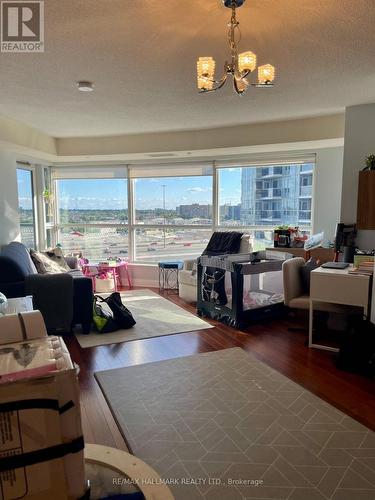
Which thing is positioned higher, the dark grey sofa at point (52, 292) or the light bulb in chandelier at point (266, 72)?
the light bulb in chandelier at point (266, 72)

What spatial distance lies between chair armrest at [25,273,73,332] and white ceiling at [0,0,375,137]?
190 centimetres

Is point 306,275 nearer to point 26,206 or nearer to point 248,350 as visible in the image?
point 248,350

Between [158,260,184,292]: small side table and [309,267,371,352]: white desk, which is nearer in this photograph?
[309,267,371,352]: white desk

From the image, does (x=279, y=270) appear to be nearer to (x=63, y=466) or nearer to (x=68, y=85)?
(x=68, y=85)

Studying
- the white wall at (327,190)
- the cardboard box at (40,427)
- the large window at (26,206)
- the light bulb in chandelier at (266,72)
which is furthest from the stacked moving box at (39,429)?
the large window at (26,206)

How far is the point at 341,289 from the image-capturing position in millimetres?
3451

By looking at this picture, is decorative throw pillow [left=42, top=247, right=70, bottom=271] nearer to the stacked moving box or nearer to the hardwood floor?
the hardwood floor

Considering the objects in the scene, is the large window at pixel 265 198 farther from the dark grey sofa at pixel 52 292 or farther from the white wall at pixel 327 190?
the dark grey sofa at pixel 52 292

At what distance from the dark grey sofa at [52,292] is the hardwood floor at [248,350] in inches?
10.0

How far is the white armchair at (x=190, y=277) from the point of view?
5.35 meters

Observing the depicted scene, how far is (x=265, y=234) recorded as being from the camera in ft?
19.9

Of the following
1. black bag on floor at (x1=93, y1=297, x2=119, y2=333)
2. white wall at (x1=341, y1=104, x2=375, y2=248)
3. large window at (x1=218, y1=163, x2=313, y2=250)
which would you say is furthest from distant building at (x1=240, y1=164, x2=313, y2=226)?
black bag on floor at (x1=93, y1=297, x2=119, y2=333)

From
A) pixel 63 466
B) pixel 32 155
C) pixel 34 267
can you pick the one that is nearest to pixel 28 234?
pixel 32 155

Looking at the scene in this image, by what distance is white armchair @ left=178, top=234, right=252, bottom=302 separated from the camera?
535 centimetres
